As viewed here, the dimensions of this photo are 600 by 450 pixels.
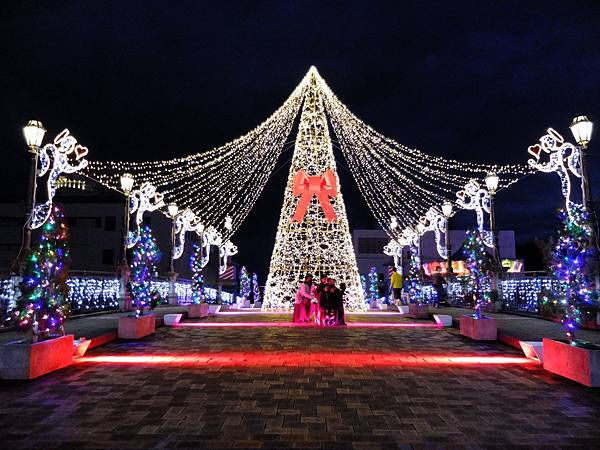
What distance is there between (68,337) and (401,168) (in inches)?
508

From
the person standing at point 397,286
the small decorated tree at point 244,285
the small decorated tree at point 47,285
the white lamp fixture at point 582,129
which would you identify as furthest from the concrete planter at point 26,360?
the small decorated tree at point 244,285

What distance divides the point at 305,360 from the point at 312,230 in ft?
34.4

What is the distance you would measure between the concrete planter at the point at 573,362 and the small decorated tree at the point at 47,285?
300 inches

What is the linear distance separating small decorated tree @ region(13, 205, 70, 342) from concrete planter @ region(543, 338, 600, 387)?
25.0 feet

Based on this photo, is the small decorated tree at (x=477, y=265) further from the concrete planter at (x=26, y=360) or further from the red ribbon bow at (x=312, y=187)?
the concrete planter at (x=26, y=360)

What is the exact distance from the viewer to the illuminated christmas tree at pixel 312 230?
1786cm

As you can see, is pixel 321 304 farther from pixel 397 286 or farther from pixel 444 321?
pixel 397 286

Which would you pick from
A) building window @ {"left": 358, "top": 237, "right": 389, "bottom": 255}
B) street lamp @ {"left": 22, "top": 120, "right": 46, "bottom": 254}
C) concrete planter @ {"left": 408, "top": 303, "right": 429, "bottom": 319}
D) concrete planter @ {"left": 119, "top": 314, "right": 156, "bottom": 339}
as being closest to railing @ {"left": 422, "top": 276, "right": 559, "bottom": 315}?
concrete planter @ {"left": 408, "top": 303, "right": 429, "bottom": 319}

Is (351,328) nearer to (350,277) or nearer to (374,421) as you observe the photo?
(350,277)

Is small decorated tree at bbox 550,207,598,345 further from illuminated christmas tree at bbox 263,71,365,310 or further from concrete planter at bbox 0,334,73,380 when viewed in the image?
illuminated christmas tree at bbox 263,71,365,310

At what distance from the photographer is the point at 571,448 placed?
12.3 feet

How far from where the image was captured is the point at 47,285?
6984 mm

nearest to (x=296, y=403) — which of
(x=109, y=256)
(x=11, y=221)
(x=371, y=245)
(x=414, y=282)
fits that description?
(x=414, y=282)

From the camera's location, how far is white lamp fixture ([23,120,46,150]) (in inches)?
401
